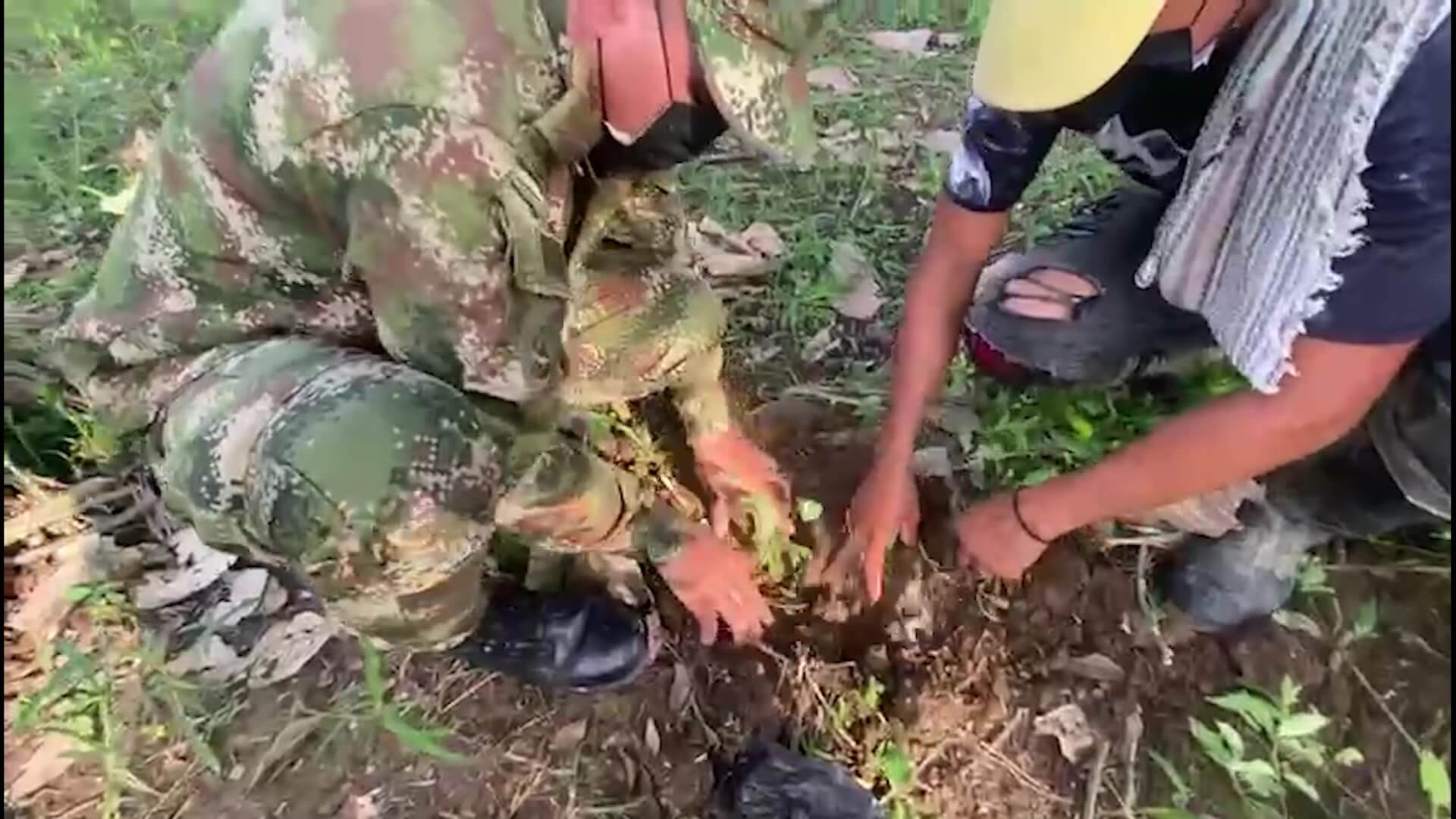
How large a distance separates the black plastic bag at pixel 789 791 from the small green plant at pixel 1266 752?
0.95 ft

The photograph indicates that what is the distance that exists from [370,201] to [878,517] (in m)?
0.60

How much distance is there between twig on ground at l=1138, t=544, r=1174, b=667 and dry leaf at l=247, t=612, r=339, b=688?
30.4 inches

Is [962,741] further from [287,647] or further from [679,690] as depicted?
[287,647]

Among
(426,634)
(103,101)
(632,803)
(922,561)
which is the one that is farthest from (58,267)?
(922,561)

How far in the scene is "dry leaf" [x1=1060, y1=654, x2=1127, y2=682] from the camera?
1.36 meters

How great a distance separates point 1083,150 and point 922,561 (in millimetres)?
587

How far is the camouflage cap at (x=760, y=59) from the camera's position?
85 cm

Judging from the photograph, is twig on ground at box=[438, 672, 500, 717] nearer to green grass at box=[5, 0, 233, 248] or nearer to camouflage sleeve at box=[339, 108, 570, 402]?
camouflage sleeve at box=[339, 108, 570, 402]

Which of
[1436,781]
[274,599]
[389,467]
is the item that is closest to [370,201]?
[389,467]

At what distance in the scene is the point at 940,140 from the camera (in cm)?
180

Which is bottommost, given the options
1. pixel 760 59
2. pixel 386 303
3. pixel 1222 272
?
pixel 1222 272

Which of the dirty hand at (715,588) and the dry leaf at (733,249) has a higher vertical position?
the dry leaf at (733,249)

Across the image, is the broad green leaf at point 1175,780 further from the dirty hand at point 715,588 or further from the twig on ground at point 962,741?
the dirty hand at point 715,588

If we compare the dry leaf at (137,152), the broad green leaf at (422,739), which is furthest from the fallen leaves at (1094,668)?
the dry leaf at (137,152)
